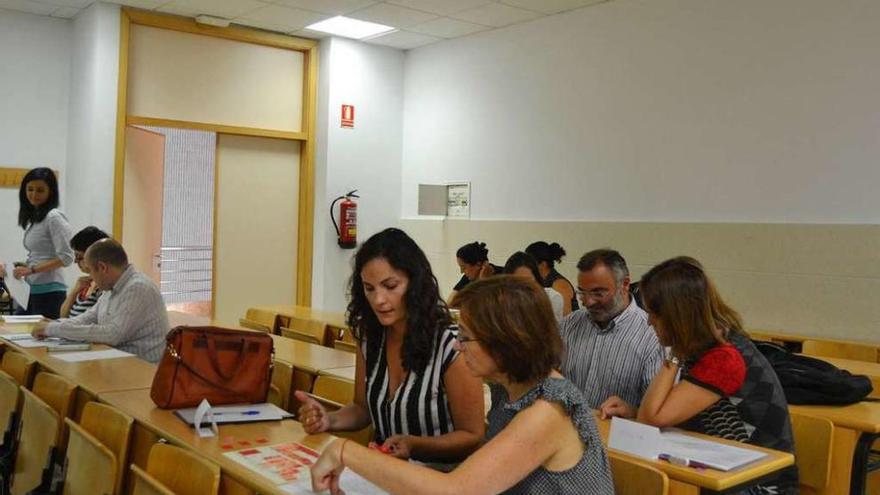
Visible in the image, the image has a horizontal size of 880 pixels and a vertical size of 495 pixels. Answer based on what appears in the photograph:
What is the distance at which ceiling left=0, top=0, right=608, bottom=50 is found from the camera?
257 inches

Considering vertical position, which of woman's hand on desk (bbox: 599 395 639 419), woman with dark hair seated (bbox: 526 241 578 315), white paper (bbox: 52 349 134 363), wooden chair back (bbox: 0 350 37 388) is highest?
woman with dark hair seated (bbox: 526 241 578 315)

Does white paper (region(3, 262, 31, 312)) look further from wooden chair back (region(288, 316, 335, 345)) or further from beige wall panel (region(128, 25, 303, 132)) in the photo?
wooden chair back (region(288, 316, 335, 345))

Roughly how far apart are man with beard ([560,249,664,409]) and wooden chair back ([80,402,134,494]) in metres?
1.59

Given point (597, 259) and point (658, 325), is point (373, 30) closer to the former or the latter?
point (597, 259)

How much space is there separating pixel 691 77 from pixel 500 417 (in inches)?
175

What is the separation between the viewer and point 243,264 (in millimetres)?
7801

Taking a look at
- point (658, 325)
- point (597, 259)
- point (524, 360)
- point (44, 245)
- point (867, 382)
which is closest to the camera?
point (524, 360)

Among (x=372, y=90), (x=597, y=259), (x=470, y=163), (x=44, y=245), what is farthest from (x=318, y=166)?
(x=597, y=259)

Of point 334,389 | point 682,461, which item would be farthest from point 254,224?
point 682,461

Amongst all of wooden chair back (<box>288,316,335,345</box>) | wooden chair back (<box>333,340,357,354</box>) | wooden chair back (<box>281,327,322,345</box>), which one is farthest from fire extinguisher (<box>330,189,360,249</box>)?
wooden chair back (<box>333,340,357,354</box>)

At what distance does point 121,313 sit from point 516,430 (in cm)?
291

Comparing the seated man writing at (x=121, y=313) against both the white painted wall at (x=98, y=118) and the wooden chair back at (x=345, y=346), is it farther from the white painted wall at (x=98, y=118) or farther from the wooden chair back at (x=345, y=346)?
the white painted wall at (x=98, y=118)

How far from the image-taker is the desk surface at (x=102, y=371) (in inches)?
125

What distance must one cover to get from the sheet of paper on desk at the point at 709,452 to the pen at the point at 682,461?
19mm
